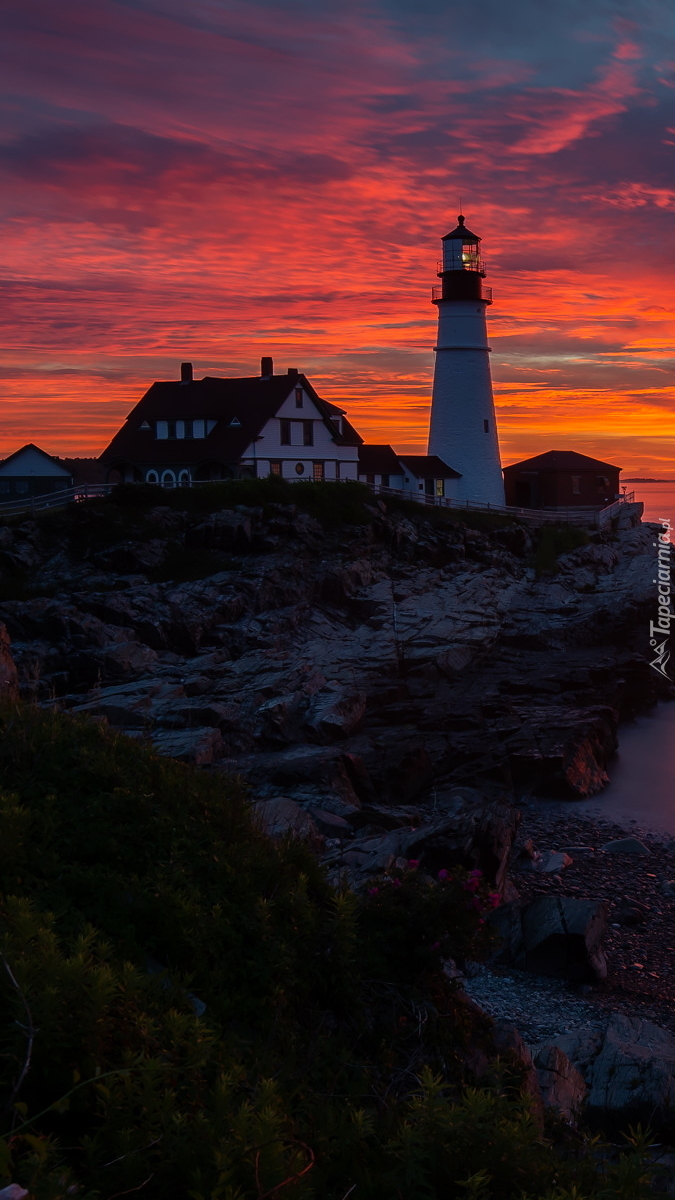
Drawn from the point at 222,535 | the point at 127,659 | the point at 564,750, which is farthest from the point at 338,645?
the point at 564,750

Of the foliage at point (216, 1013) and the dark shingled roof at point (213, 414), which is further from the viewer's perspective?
the dark shingled roof at point (213, 414)

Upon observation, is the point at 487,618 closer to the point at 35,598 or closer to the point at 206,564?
the point at 206,564

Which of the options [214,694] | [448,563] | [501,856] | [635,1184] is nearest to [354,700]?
[214,694]

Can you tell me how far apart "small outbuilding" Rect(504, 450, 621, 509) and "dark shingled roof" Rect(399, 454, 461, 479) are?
9221 millimetres

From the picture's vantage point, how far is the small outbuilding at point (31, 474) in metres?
52.3

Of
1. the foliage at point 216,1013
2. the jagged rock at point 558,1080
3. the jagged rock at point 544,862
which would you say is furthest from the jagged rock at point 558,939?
the foliage at point 216,1013

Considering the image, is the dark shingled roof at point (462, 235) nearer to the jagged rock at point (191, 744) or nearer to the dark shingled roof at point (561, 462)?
the dark shingled roof at point (561, 462)

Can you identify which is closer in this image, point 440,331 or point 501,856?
point 501,856

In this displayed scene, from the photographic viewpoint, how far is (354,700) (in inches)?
1068

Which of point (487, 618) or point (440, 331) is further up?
point (440, 331)

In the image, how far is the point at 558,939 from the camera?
14391mm

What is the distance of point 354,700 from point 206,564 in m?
12.1

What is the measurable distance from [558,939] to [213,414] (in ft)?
128

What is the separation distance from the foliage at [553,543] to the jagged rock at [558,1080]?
37.1 m
